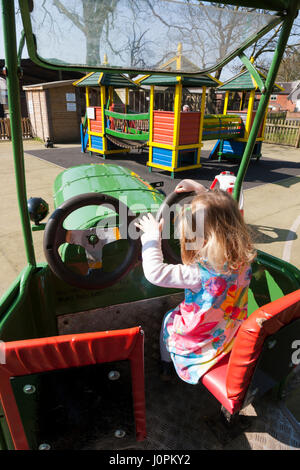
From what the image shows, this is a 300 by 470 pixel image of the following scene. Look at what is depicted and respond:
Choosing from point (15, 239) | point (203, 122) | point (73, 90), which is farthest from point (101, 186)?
point (73, 90)

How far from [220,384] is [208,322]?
0.94 feet

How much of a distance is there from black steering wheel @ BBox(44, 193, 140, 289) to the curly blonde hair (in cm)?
47

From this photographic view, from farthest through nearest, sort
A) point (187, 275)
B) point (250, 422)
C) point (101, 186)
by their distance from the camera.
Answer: point (101, 186)
point (250, 422)
point (187, 275)

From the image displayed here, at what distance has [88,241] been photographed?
1.89 meters

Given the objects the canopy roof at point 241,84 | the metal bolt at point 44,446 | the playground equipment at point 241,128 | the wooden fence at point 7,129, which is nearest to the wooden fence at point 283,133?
the playground equipment at point 241,128

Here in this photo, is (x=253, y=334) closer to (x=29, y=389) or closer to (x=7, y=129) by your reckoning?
(x=29, y=389)

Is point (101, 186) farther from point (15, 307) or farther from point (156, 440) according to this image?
point (156, 440)

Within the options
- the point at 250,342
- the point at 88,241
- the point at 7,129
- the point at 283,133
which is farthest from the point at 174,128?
the point at 7,129

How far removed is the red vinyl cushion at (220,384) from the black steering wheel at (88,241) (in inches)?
28.1

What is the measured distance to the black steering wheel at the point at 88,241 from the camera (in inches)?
66.2

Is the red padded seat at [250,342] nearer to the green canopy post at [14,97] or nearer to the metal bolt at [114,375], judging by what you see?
the metal bolt at [114,375]

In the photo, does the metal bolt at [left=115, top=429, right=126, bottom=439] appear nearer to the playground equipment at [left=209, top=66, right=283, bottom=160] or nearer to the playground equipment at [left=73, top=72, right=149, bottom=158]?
the playground equipment at [left=73, top=72, right=149, bottom=158]

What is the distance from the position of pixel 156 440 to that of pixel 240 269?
105 cm

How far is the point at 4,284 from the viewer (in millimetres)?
3523
